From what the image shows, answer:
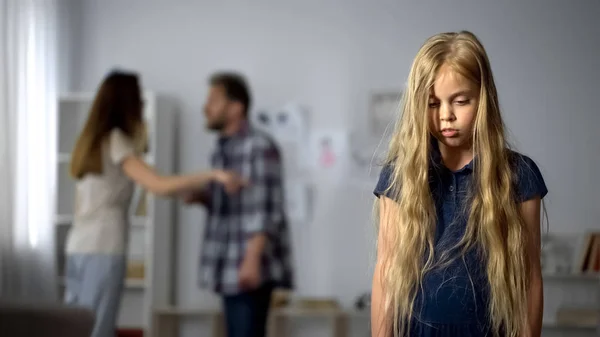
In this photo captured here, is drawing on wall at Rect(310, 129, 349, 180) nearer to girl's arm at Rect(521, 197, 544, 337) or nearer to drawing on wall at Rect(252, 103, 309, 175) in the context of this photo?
drawing on wall at Rect(252, 103, 309, 175)

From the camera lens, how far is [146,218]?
456 cm

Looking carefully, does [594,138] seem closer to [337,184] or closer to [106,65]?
[337,184]

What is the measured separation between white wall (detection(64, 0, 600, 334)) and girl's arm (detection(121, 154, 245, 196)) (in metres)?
1.19

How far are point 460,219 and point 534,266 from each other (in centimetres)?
12

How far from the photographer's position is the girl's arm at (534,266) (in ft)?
4.04

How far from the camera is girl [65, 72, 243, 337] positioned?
9.27 ft

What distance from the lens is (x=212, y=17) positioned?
478 cm

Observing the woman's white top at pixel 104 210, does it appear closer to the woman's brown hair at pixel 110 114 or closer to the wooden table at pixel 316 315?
the woman's brown hair at pixel 110 114

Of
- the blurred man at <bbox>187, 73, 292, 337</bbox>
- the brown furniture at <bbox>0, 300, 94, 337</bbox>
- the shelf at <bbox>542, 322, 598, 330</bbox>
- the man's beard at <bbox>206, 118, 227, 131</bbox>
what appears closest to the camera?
the brown furniture at <bbox>0, 300, 94, 337</bbox>

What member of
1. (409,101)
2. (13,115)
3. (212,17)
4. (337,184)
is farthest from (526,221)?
(212,17)

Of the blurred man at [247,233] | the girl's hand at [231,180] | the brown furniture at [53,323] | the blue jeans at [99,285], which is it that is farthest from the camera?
the girl's hand at [231,180]

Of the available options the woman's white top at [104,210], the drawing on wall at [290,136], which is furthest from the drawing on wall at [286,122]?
the woman's white top at [104,210]

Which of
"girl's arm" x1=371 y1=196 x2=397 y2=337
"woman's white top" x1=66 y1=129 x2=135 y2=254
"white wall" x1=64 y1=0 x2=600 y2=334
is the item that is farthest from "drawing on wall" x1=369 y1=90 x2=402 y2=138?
"girl's arm" x1=371 y1=196 x2=397 y2=337

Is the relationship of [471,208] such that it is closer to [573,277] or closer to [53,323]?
[53,323]
